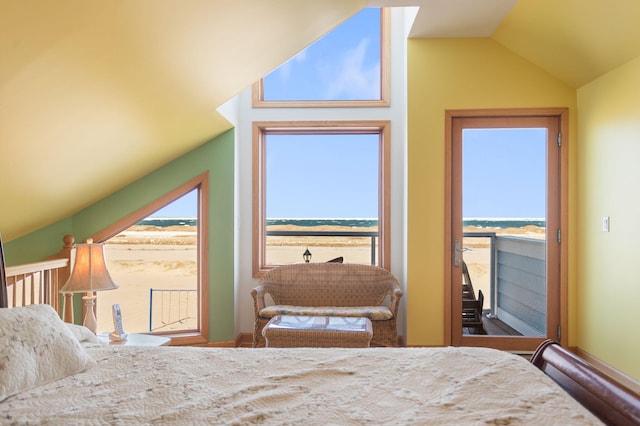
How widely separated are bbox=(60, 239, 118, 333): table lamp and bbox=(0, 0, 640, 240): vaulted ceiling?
56 cm

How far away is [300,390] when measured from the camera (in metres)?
1.37

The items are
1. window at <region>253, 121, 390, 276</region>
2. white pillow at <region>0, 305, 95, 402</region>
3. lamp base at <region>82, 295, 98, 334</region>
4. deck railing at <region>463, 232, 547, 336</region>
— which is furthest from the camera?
window at <region>253, 121, 390, 276</region>

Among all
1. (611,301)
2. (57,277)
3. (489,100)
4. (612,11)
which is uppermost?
(612,11)

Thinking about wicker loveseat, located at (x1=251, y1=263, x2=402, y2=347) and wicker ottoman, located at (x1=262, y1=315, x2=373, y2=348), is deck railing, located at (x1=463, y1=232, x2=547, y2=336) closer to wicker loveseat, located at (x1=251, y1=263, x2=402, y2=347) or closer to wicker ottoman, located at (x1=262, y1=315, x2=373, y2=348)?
wicker loveseat, located at (x1=251, y1=263, x2=402, y2=347)

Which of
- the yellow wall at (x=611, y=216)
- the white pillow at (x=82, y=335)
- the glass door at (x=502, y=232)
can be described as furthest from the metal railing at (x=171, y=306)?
the yellow wall at (x=611, y=216)

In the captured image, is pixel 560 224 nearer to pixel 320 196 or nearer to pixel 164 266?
pixel 320 196

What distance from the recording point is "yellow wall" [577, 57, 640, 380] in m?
2.79

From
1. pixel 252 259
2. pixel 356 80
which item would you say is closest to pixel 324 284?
pixel 252 259

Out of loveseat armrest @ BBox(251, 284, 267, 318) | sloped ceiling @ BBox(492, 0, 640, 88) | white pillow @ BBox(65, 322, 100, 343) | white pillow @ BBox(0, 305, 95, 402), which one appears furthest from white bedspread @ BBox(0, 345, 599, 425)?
sloped ceiling @ BBox(492, 0, 640, 88)

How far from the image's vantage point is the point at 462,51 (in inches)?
143

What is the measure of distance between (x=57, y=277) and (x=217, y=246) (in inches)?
50.4

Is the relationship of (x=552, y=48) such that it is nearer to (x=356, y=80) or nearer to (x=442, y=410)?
(x=356, y=80)

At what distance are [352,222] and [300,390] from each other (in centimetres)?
302

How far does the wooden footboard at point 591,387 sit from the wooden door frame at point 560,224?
76.0 inches
